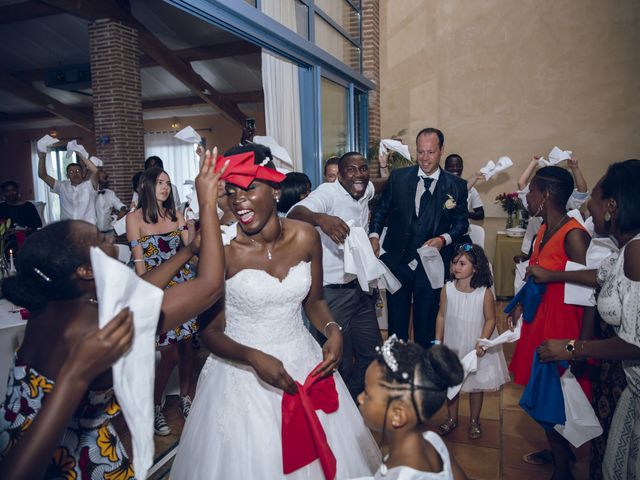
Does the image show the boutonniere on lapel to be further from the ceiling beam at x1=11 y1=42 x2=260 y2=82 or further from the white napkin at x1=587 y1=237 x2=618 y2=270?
the ceiling beam at x1=11 y1=42 x2=260 y2=82

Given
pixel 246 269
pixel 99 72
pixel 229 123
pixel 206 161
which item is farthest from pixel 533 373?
pixel 229 123

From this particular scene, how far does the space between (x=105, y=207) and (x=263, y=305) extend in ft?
18.9

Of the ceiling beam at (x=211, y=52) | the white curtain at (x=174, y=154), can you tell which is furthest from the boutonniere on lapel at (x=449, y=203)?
the white curtain at (x=174, y=154)

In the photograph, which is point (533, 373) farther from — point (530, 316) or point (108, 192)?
point (108, 192)

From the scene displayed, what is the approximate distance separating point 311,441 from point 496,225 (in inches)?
264

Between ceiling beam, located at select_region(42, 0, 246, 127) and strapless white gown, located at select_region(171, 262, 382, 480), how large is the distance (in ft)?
24.1

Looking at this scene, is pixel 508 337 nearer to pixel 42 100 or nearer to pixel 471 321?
pixel 471 321

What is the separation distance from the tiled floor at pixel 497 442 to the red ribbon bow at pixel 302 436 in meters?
1.44

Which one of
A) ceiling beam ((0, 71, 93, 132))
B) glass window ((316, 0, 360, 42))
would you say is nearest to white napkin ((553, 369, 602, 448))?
glass window ((316, 0, 360, 42))

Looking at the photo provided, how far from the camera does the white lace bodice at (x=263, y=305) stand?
1.88m

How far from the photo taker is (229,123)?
1445cm

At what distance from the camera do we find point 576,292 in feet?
7.49

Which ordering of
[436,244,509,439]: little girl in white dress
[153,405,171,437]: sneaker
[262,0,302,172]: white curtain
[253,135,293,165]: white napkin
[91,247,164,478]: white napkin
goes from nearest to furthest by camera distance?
[91,247,164,478]: white napkin → [436,244,509,439]: little girl in white dress → [153,405,171,437]: sneaker → [253,135,293,165]: white napkin → [262,0,302,172]: white curtain

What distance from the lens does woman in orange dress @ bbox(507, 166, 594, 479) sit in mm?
2340
